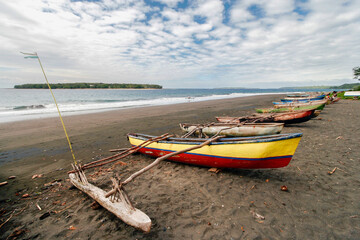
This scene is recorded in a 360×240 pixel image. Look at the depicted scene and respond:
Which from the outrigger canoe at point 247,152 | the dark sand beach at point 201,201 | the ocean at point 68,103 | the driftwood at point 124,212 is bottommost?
the ocean at point 68,103

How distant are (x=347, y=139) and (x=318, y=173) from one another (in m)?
4.56

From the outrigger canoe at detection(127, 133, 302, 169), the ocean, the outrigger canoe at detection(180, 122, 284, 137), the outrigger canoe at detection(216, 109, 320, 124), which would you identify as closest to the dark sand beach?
the outrigger canoe at detection(127, 133, 302, 169)

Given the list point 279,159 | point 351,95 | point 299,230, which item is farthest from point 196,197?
point 351,95

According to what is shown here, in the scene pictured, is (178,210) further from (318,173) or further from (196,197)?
(318,173)

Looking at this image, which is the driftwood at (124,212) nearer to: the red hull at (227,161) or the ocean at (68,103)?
the red hull at (227,161)

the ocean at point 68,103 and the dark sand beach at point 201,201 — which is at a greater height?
the dark sand beach at point 201,201

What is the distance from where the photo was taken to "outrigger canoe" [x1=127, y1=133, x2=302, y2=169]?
12.6 feet

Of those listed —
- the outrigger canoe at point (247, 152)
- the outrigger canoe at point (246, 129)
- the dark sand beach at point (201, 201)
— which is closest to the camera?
the dark sand beach at point (201, 201)

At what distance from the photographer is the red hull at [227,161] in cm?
406

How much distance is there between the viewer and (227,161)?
462cm

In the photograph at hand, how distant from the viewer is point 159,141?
586 cm

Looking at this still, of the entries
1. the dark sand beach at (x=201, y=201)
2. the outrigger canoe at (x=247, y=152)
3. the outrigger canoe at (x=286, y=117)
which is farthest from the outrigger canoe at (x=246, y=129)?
the outrigger canoe at (x=247, y=152)

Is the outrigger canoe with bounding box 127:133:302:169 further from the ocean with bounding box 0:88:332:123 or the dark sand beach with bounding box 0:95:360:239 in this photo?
the ocean with bounding box 0:88:332:123

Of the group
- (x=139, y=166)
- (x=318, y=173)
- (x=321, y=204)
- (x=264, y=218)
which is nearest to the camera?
(x=264, y=218)
